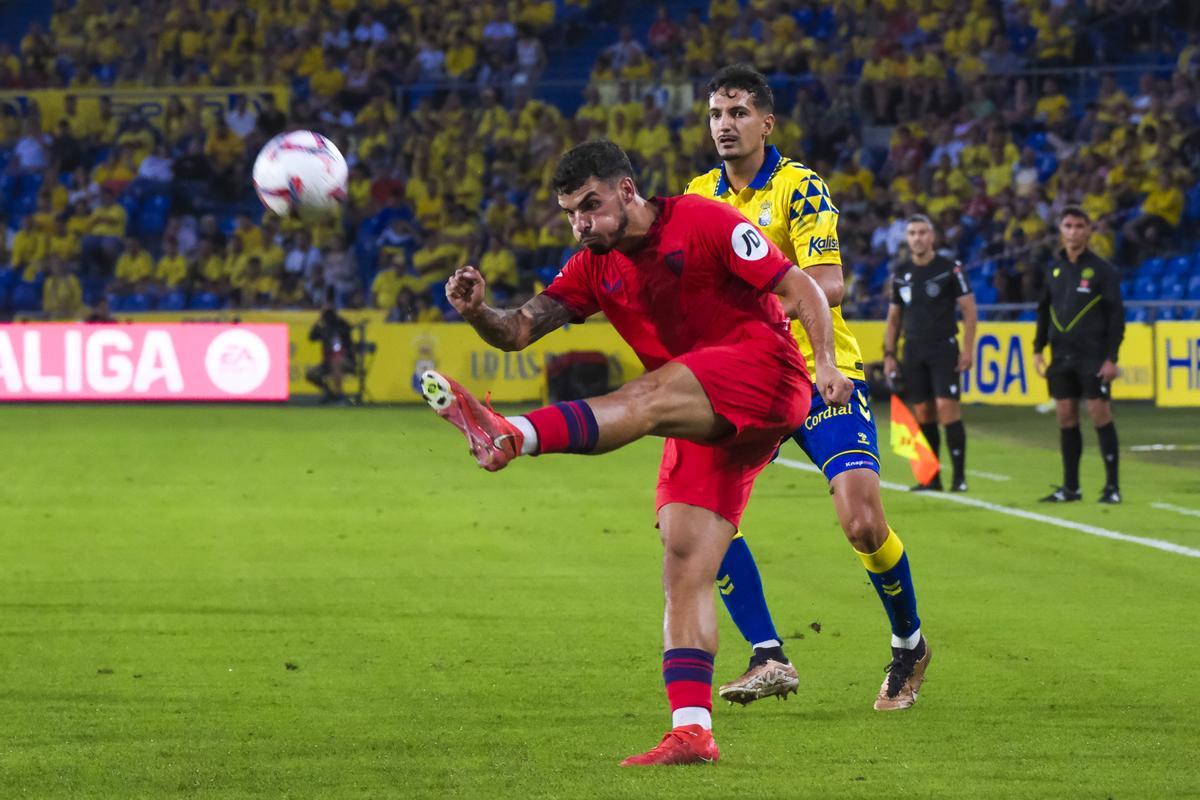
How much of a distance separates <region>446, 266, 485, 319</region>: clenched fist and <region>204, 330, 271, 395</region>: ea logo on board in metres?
21.1

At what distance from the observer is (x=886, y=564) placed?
269 inches

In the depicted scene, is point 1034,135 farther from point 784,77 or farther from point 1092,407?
point 1092,407

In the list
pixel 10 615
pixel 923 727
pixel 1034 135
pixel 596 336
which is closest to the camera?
pixel 923 727

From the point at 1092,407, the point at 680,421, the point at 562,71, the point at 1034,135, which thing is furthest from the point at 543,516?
the point at 562,71

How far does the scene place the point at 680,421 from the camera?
210 inches

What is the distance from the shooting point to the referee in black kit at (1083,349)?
14.3m

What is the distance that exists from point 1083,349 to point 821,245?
802cm

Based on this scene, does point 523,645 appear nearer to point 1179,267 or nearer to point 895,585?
point 895,585

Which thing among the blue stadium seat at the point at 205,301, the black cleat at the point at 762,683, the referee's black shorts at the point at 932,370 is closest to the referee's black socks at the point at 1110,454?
the referee's black shorts at the point at 932,370

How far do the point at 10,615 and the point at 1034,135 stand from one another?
24.4m

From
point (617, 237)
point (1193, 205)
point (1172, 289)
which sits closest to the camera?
Result: point (617, 237)

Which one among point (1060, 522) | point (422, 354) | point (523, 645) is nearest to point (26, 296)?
point (422, 354)

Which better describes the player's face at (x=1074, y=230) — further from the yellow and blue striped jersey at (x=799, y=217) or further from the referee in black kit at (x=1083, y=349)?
the yellow and blue striped jersey at (x=799, y=217)

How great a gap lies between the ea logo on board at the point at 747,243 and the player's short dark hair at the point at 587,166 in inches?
15.2
